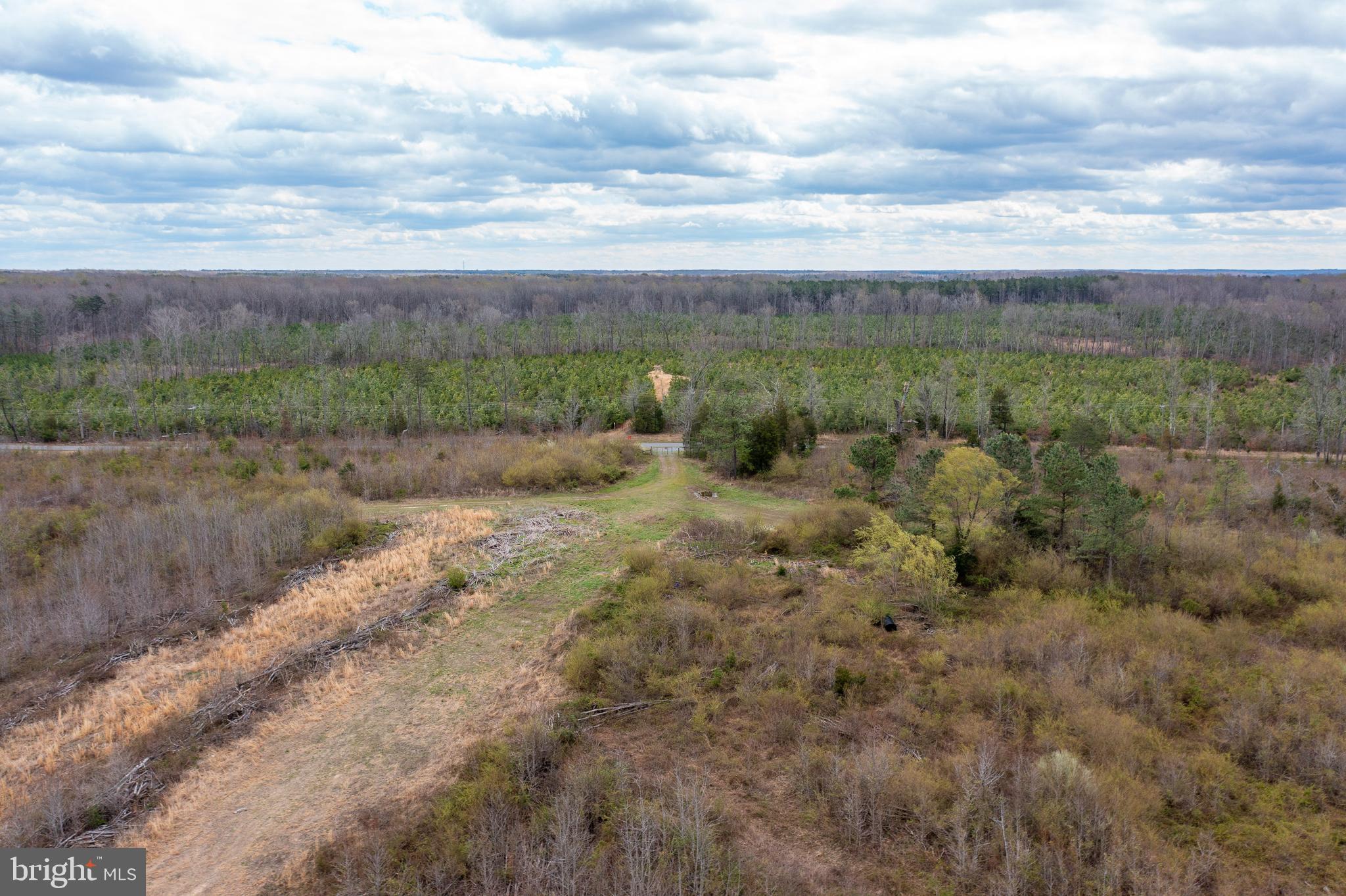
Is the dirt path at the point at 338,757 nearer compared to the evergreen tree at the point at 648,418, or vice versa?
the dirt path at the point at 338,757

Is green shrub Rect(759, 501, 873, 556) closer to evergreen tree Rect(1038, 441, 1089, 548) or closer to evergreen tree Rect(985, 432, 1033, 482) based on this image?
evergreen tree Rect(985, 432, 1033, 482)

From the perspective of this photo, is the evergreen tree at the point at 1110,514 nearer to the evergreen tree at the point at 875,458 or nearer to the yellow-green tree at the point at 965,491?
the yellow-green tree at the point at 965,491

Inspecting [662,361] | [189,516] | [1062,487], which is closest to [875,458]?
[1062,487]

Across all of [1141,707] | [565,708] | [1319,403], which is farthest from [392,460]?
[1319,403]

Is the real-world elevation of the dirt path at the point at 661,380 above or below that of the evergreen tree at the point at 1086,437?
above

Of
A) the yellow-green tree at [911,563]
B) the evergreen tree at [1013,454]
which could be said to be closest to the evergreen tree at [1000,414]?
the evergreen tree at [1013,454]

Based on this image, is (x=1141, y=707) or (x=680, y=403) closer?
(x=1141, y=707)

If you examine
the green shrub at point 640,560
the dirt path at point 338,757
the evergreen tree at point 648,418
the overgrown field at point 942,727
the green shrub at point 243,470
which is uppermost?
the evergreen tree at point 648,418

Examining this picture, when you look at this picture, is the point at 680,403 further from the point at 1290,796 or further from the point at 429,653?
the point at 1290,796
